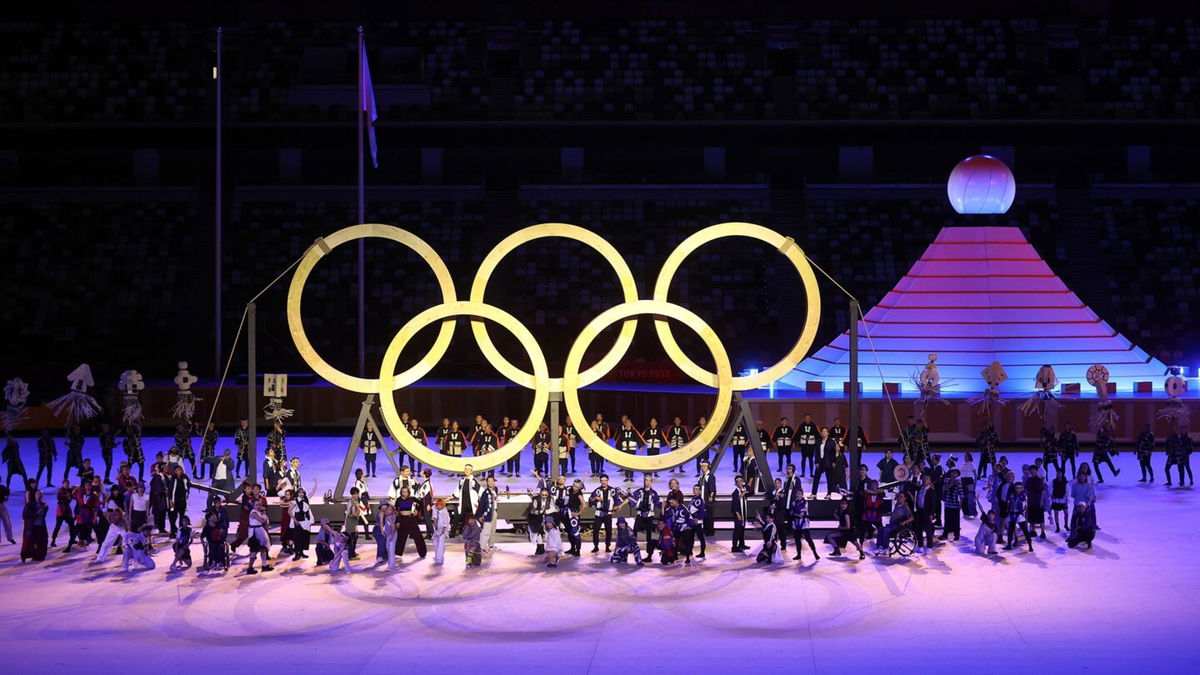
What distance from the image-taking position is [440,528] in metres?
20.3

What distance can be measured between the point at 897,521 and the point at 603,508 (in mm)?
4693

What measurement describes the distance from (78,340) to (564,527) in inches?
1078

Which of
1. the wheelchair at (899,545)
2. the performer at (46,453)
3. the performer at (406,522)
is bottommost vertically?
the wheelchair at (899,545)

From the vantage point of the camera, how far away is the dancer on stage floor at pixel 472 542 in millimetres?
20156

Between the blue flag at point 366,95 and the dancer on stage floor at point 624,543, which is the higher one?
the blue flag at point 366,95

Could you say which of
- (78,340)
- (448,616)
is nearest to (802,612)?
(448,616)

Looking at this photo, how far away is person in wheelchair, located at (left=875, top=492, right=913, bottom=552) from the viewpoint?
66.4 ft

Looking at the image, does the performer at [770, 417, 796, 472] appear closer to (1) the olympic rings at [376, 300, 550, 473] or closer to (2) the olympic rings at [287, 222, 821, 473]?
(2) the olympic rings at [287, 222, 821, 473]

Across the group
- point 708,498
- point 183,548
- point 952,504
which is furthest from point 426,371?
point 952,504

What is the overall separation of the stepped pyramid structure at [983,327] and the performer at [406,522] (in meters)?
16.9

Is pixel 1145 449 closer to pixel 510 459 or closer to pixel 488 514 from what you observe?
pixel 510 459


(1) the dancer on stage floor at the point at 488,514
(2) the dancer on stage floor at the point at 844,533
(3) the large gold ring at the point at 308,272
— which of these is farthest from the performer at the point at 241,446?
(2) the dancer on stage floor at the point at 844,533

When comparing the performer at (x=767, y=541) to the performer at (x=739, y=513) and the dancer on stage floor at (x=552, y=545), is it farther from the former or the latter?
the dancer on stage floor at (x=552, y=545)

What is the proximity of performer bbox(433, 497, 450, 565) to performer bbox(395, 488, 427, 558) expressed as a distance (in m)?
0.32
